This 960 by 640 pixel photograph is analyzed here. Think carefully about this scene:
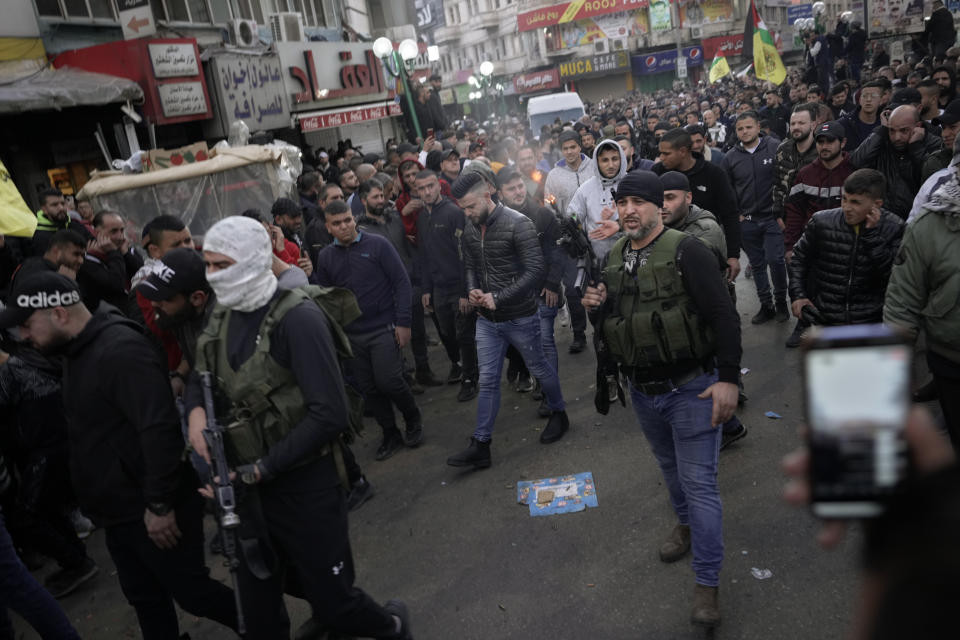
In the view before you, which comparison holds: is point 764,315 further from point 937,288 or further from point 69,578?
point 69,578

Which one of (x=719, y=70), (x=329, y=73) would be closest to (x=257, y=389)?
(x=329, y=73)

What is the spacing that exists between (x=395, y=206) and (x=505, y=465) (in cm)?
406

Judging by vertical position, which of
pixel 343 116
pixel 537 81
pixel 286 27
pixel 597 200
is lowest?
pixel 597 200

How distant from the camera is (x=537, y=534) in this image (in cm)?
443

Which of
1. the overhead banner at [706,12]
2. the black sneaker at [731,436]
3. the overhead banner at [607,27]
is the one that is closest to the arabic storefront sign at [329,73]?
the black sneaker at [731,436]

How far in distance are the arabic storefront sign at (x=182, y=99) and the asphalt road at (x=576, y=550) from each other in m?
8.10

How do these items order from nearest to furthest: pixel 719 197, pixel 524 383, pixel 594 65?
pixel 719 197
pixel 524 383
pixel 594 65

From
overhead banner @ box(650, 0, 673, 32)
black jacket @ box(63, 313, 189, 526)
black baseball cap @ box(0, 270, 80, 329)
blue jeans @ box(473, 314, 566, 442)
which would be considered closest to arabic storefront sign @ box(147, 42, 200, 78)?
blue jeans @ box(473, 314, 566, 442)

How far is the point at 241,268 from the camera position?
2820 millimetres

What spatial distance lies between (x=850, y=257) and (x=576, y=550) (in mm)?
2749

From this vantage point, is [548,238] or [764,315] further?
[764,315]

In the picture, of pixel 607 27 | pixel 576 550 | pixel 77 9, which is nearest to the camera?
pixel 576 550

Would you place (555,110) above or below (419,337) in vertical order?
above

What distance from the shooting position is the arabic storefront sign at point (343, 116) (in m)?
15.8
